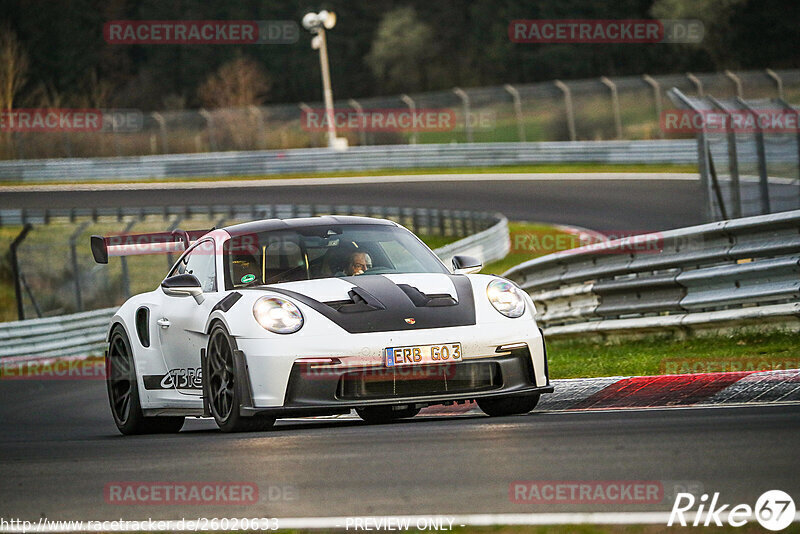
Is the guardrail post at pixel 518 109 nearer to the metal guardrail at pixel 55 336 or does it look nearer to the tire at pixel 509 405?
the metal guardrail at pixel 55 336

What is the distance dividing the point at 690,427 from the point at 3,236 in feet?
111

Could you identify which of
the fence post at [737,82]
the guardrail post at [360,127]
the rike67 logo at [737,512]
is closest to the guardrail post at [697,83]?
the fence post at [737,82]

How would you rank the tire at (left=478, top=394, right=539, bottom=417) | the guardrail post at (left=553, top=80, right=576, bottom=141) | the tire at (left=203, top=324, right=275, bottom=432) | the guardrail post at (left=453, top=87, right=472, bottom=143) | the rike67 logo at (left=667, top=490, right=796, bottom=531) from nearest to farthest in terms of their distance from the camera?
the rike67 logo at (left=667, top=490, right=796, bottom=531)
the tire at (left=203, top=324, right=275, bottom=432)
the tire at (left=478, top=394, right=539, bottom=417)
the guardrail post at (left=553, top=80, right=576, bottom=141)
the guardrail post at (left=453, top=87, right=472, bottom=143)

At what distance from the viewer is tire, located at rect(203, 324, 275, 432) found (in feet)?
25.8

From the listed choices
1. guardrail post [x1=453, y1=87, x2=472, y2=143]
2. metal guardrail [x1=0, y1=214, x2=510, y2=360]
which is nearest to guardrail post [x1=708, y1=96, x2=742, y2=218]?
metal guardrail [x1=0, y1=214, x2=510, y2=360]

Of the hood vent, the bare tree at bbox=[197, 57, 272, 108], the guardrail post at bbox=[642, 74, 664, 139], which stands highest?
the bare tree at bbox=[197, 57, 272, 108]

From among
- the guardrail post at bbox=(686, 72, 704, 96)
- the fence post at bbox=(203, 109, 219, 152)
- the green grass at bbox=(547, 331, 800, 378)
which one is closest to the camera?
the green grass at bbox=(547, 331, 800, 378)

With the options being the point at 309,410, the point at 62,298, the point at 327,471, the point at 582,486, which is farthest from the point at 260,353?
the point at 62,298

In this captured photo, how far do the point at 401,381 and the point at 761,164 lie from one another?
7.35 meters

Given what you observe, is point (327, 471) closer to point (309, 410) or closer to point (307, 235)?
point (309, 410)

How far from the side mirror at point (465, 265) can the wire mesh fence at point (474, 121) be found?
27521 mm

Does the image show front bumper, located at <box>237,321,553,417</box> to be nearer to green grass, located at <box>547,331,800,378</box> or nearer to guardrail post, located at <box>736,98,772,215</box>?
green grass, located at <box>547,331,800,378</box>

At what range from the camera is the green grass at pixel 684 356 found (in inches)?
368

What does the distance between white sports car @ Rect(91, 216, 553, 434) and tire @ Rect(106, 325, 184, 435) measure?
1.1 inches
